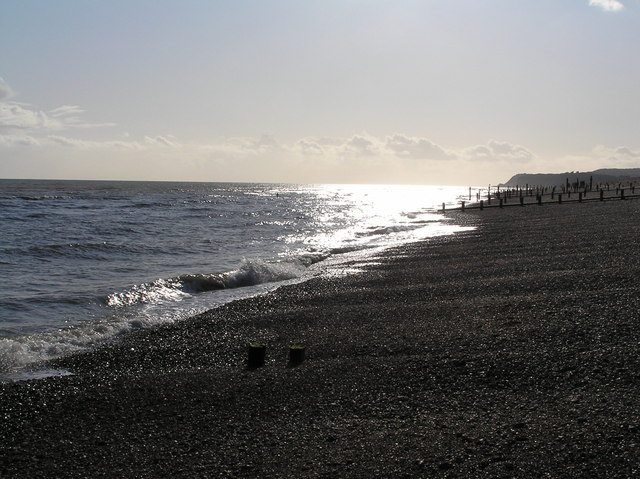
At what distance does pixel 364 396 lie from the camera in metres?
5.95

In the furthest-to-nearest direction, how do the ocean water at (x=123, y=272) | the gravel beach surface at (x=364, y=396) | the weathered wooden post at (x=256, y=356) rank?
the ocean water at (x=123, y=272) → the weathered wooden post at (x=256, y=356) → the gravel beach surface at (x=364, y=396)

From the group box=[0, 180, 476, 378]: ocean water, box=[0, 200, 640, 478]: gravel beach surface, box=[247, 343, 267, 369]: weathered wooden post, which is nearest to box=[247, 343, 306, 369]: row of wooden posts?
box=[247, 343, 267, 369]: weathered wooden post

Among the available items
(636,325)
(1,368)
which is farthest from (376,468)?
(1,368)

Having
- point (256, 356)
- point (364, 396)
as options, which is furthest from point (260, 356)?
point (364, 396)

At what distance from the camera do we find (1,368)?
782cm

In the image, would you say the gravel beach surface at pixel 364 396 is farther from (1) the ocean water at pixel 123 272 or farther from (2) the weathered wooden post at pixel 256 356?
(1) the ocean water at pixel 123 272

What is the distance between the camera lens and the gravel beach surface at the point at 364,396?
4574 mm

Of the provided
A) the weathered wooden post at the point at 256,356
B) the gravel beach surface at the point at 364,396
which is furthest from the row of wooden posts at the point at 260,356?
the gravel beach surface at the point at 364,396

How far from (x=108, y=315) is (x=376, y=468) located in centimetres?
879

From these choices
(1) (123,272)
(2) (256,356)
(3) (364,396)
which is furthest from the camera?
(1) (123,272)

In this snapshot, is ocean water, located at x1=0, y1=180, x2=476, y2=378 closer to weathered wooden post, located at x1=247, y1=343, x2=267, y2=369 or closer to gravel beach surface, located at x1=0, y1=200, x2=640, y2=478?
gravel beach surface, located at x1=0, y1=200, x2=640, y2=478

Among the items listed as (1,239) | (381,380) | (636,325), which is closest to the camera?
(381,380)

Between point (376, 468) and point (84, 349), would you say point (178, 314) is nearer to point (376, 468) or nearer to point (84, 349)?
point (84, 349)

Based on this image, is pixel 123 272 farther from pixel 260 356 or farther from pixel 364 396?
pixel 364 396
